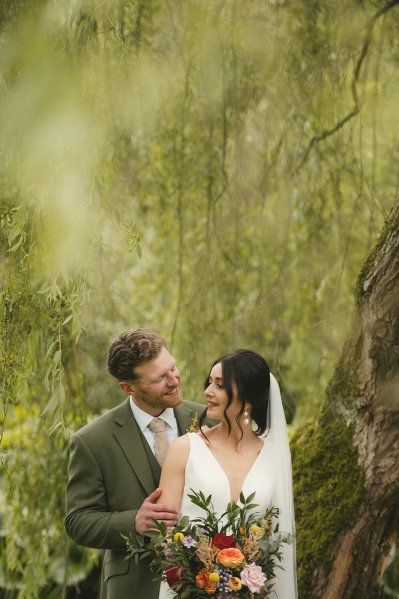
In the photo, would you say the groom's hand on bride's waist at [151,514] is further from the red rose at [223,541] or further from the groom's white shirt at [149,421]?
the groom's white shirt at [149,421]

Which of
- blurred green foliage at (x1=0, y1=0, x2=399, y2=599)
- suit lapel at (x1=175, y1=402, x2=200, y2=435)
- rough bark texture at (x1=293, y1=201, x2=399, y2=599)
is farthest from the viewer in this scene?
blurred green foliage at (x1=0, y1=0, x2=399, y2=599)

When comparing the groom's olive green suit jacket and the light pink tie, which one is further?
the light pink tie

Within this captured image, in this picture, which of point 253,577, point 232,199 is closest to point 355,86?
point 232,199

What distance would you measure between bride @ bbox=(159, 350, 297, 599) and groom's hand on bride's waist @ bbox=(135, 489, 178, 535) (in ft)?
0.14

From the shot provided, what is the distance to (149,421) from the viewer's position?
288cm

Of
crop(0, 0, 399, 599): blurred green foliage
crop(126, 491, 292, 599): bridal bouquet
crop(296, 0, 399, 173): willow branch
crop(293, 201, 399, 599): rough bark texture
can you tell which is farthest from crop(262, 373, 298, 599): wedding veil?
crop(296, 0, 399, 173): willow branch

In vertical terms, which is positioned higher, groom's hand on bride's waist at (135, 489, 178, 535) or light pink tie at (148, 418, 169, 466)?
light pink tie at (148, 418, 169, 466)

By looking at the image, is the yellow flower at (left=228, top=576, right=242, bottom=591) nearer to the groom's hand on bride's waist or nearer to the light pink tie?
the groom's hand on bride's waist

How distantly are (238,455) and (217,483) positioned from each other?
13cm

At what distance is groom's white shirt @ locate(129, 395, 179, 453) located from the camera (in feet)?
9.44

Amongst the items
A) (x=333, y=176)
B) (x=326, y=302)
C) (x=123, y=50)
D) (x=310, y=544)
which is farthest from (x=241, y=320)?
(x=123, y=50)

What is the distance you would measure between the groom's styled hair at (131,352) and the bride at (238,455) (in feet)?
0.67

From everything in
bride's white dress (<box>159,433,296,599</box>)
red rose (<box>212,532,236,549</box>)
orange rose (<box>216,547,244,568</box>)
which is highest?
bride's white dress (<box>159,433,296,599</box>)

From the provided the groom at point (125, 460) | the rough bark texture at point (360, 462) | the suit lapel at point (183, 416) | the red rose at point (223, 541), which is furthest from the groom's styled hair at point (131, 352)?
the rough bark texture at point (360, 462)
